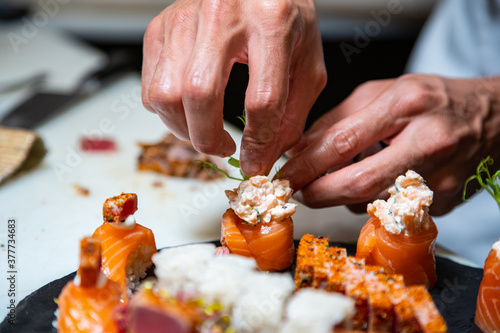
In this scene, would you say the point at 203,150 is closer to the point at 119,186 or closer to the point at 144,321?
the point at 144,321

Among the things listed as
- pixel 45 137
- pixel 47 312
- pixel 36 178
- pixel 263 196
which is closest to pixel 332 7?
pixel 45 137

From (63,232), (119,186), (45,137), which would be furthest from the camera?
(45,137)

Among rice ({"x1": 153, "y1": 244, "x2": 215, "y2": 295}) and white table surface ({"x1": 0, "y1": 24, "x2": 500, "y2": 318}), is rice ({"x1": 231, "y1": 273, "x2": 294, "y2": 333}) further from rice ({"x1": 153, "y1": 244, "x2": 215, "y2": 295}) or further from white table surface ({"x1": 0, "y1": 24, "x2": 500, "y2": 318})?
white table surface ({"x1": 0, "y1": 24, "x2": 500, "y2": 318})

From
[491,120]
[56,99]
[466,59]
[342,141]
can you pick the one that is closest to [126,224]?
[342,141]

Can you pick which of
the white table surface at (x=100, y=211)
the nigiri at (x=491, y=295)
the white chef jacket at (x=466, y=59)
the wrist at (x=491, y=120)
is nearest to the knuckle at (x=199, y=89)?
the white table surface at (x=100, y=211)

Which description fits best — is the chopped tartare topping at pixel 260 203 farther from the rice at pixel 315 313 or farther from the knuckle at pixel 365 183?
the rice at pixel 315 313

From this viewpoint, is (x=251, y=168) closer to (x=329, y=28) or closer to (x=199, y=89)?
(x=199, y=89)
